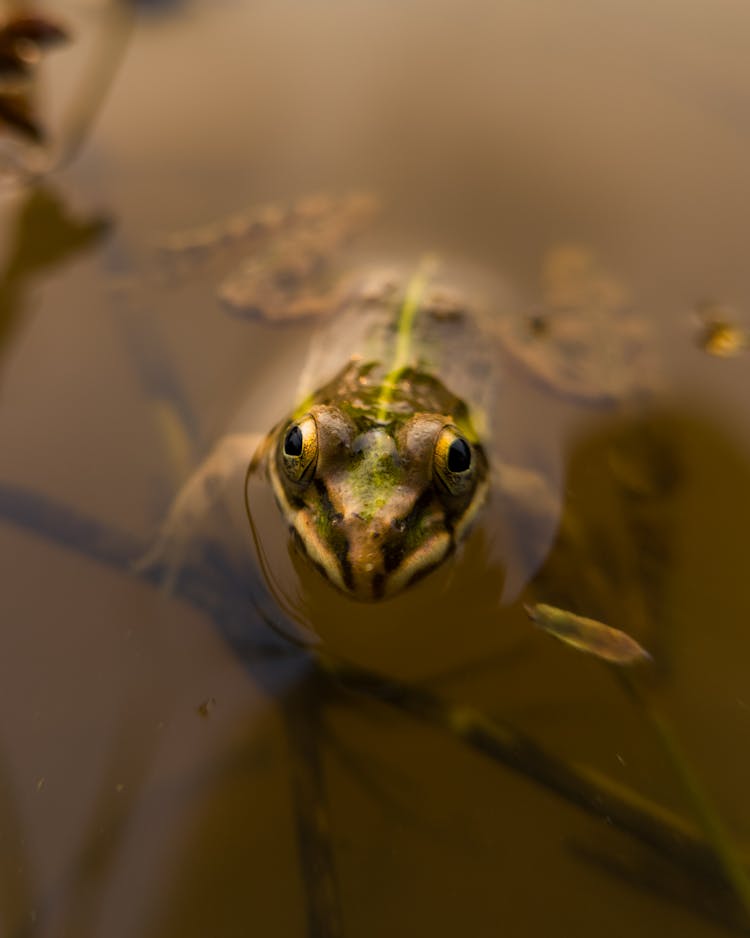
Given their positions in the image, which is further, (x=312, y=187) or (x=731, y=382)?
(x=312, y=187)

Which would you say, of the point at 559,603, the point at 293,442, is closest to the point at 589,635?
the point at 559,603

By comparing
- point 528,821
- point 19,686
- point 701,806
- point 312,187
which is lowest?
point 19,686

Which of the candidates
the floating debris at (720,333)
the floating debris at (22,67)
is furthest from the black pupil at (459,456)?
the floating debris at (22,67)

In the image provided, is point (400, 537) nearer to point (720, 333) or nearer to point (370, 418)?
point (370, 418)

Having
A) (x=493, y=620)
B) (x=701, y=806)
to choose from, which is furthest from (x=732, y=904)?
(x=493, y=620)

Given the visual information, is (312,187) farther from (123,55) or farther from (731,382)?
(731,382)

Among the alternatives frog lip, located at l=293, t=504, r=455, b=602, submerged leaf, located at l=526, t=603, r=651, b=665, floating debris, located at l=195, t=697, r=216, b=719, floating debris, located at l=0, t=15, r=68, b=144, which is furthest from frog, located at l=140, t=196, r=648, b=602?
floating debris, located at l=0, t=15, r=68, b=144

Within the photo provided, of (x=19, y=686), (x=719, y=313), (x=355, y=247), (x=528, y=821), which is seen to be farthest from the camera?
(x=355, y=247)
